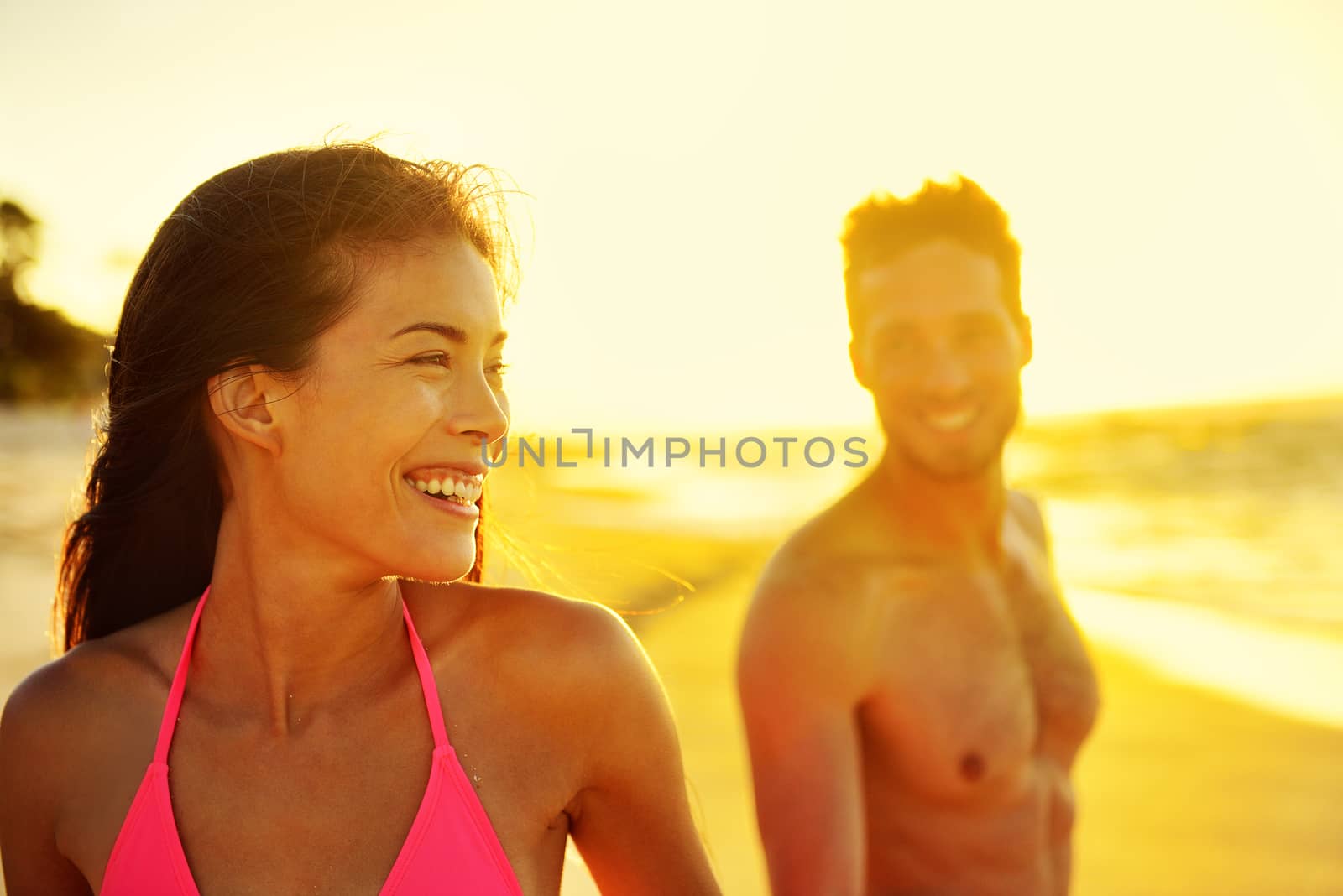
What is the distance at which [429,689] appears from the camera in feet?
6.35

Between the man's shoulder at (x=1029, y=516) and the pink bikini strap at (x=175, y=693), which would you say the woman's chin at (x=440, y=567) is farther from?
the man's shoulder at (x=1029, y=516)

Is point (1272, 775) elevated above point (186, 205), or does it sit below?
below

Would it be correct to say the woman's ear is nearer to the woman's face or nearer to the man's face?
the woman's face

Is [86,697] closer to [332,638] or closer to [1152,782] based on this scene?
[332,638]

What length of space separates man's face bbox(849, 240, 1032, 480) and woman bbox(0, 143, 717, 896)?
0.82m

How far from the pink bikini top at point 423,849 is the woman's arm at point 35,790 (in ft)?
0.75

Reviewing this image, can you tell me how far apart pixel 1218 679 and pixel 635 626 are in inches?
136

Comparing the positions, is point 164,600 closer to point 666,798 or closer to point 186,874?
point 186,874

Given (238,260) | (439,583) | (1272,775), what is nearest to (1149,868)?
(1272,775)

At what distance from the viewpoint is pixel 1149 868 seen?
4.04 m

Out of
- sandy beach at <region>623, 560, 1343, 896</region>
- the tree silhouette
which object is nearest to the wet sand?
sandy beach at <region>623, 560, 1343, 896</region>

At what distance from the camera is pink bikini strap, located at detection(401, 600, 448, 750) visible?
188 cm

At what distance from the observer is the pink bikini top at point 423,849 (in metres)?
1.76

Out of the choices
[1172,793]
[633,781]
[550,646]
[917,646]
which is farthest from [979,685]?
[1172,793]
